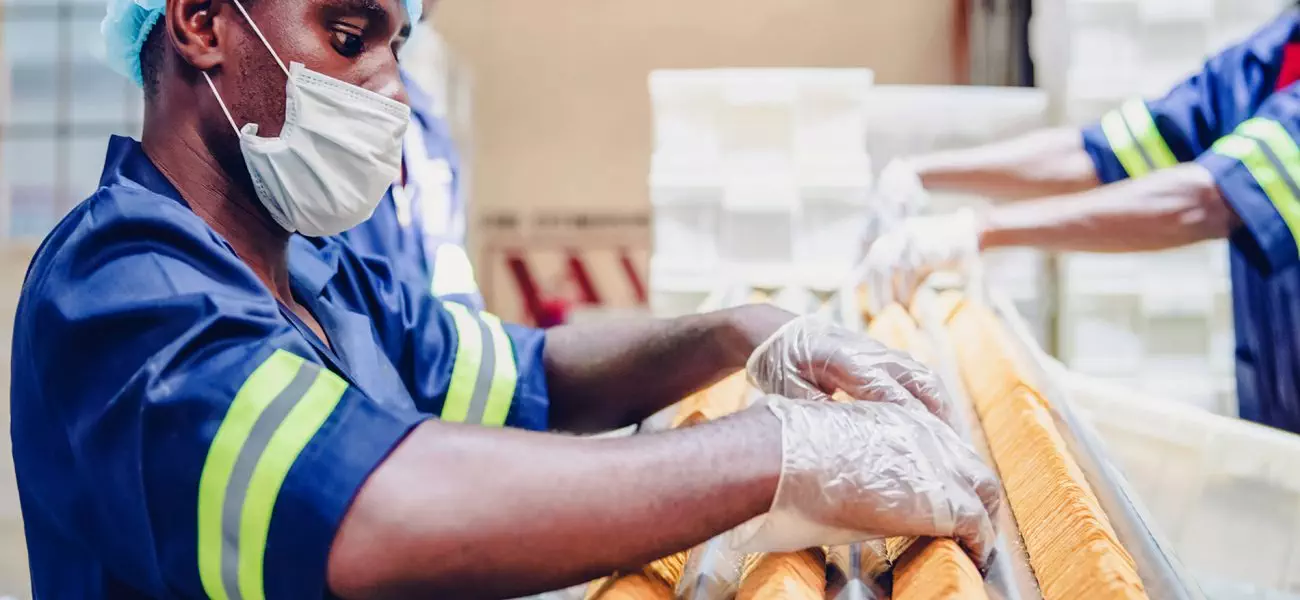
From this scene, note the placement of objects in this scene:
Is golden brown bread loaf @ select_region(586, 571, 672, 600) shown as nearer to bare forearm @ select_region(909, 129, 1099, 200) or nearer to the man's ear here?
the man's ear

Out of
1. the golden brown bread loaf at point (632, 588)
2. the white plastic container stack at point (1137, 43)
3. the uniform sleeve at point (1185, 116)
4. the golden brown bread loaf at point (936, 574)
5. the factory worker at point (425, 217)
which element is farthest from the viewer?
the white plastic container stack at point (1137, 43)

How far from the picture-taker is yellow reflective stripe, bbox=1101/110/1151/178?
200cm

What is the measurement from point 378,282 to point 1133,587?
830 mm

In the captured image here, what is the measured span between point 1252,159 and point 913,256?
1.82ft

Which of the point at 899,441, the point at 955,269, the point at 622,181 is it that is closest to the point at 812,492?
the point at 899,441

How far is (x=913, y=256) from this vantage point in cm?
153

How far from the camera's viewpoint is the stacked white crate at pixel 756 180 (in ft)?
6.19

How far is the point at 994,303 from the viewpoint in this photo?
63.0 inches

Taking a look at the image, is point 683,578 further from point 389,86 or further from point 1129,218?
point 1129,218

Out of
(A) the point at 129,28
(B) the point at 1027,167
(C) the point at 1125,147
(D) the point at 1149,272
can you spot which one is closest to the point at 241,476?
(A) the point at 129,28

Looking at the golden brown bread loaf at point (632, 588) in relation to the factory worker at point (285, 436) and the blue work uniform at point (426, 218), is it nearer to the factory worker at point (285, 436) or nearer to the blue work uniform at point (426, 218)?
the factory worker at point (285, 436)

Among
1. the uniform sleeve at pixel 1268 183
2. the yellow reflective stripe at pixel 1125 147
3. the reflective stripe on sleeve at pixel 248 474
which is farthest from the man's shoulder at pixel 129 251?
the yellow reflective stripe at pixel 1125 147

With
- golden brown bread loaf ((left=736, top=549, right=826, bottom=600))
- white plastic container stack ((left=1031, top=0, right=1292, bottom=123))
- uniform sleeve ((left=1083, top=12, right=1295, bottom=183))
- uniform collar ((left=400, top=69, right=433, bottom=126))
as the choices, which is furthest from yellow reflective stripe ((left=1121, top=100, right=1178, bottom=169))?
golden brown bread loaf ((left=736, top=549, right=826, bottom=600))

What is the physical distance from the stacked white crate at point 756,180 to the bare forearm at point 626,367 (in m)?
0.68
